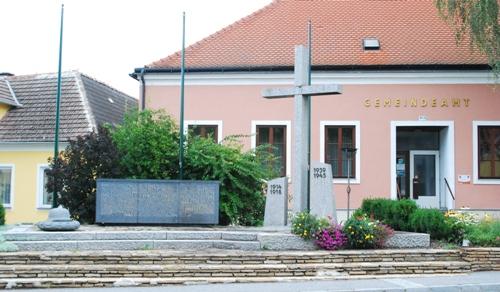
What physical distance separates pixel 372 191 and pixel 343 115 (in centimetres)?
293

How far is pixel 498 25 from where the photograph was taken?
61.0 feet

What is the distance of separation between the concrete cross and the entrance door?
425 inches

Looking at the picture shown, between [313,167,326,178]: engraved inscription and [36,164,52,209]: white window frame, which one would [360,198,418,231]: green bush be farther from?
[36,164,52,209]: white window frame

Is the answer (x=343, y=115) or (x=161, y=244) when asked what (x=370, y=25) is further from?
(x=161, y=244)

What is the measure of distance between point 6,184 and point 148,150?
11.3 m

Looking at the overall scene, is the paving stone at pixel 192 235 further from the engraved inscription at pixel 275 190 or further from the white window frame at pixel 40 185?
the white window frame at pixel 40 185

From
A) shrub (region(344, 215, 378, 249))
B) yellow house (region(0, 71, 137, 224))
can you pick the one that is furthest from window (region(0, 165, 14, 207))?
shrub (region(344, 215, 378, 249))

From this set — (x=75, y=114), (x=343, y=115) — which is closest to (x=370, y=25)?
(x=343, y=115)

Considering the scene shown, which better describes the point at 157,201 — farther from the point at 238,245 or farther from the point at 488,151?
the point at 488,151

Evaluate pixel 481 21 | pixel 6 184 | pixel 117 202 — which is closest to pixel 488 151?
pixel 481 21

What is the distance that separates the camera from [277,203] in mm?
14500

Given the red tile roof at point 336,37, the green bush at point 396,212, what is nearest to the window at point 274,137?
the red tile roof at point 336,37

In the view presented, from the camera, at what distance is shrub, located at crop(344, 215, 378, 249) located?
12398mm

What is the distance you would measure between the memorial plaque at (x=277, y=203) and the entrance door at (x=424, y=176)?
34.7 feet
